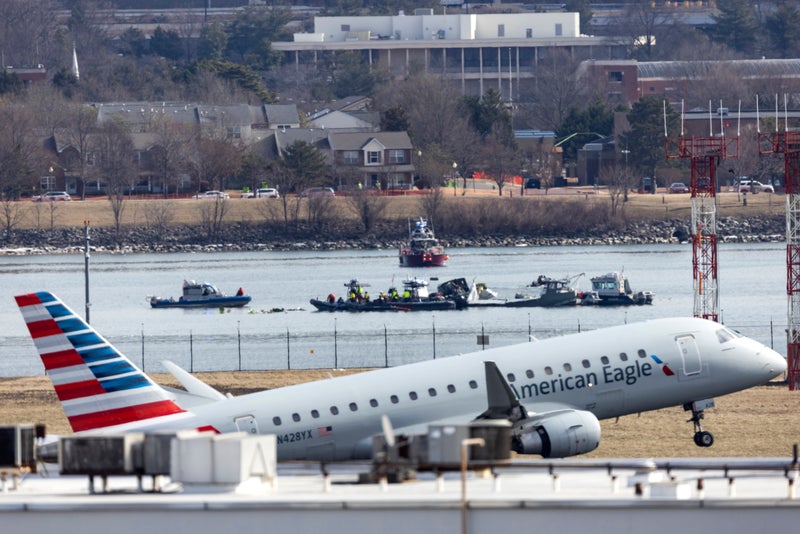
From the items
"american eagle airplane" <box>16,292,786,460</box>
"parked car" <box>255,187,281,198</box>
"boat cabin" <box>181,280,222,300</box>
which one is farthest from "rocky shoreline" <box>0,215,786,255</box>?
"american eagle airplane" <box>16,292,786,460</box>

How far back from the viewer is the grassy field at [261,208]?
172 meters

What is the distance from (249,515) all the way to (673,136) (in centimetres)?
16150

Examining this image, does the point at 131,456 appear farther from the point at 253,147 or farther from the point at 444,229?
the point at 253,147

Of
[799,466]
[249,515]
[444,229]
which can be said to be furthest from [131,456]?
[444,229]

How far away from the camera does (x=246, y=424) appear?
118 feet

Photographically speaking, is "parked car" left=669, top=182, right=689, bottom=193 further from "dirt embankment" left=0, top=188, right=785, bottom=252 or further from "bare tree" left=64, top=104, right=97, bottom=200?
"bare tree" left=64, top=104, right=97, bottom=200

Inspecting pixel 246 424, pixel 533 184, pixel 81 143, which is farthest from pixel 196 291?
pixel 533 184

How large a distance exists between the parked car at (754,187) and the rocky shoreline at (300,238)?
12216 millimetres

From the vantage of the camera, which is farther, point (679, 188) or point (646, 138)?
point (646, 138)

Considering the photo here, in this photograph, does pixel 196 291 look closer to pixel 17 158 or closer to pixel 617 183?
pixel 17 158

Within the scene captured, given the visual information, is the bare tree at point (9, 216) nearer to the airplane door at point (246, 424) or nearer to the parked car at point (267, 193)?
the parked car at point (267, 193)

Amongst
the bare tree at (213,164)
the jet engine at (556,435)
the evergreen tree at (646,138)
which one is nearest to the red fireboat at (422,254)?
the bare tree at (213,164)

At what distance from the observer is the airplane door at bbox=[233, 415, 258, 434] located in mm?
36000

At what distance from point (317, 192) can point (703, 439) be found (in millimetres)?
140441
